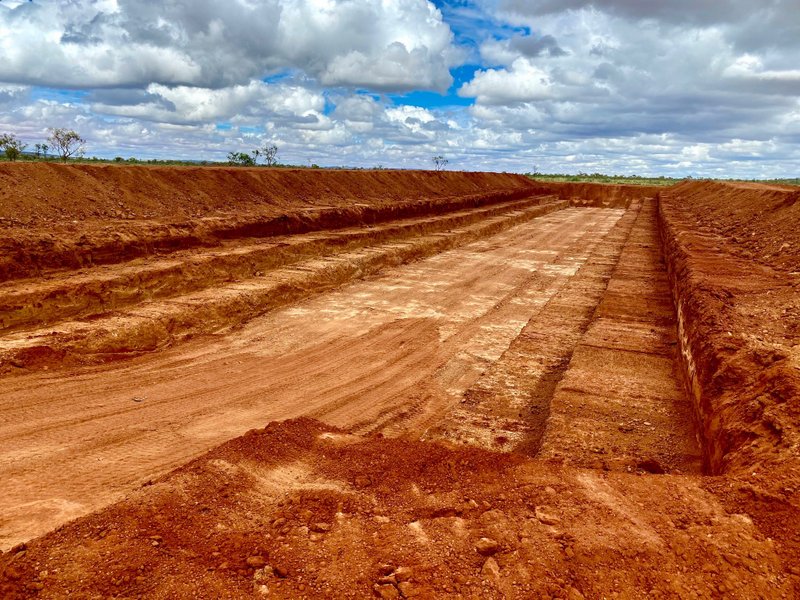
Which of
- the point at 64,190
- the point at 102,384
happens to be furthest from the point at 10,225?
the point at 102,384

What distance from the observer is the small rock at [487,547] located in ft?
10.9

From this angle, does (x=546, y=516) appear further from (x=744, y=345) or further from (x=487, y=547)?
(x=744, y=345)

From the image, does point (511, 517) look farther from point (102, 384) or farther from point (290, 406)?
point (102, 384)

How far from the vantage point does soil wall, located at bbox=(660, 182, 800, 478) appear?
4547 mm

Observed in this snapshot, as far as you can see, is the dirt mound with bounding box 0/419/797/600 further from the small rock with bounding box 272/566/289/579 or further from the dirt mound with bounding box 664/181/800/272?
the dirt mound with bounding box 664/181/800/272

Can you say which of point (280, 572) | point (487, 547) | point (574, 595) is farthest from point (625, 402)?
point (280, 572)

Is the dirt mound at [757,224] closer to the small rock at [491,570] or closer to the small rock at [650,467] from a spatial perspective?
the small rock at [650,467]

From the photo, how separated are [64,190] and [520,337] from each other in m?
13.6

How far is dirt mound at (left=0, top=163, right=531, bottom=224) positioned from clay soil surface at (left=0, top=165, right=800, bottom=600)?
135 millimetres

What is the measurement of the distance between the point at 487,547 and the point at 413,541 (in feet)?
1.59

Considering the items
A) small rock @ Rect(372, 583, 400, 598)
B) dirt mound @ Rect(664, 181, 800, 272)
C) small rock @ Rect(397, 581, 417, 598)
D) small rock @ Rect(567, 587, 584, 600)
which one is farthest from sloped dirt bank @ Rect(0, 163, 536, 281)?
dirt mound @ Rect(664, 181, 800, 272)

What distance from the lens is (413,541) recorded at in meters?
3.50

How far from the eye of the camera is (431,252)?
68.8 feet

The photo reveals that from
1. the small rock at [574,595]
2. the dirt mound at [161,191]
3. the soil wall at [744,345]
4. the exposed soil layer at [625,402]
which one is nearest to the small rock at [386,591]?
the small rock at [574,595]
